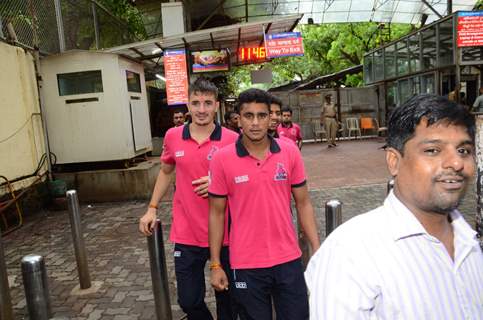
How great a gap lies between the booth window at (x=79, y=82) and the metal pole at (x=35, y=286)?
6542 mm

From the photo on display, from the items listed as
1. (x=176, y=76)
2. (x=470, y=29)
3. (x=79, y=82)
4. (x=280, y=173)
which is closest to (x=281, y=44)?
(x=176, y=76)

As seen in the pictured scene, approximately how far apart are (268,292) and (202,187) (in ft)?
2.81

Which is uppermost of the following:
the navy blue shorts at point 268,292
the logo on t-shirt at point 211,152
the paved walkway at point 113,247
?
the logo on t-shirt at point 211,152

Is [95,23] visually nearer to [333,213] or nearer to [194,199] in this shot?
[194,199]

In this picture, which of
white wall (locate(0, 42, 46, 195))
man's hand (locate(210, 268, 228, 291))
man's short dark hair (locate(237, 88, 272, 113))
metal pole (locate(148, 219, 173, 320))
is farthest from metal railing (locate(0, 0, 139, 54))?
man's hand (locate(210, 268, 228, 291))

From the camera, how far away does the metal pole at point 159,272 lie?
3219mm

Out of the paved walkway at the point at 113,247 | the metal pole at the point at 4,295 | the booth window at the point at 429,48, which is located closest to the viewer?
the metal pole at the point at 4,295

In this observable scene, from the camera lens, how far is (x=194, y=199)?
2.93 meters

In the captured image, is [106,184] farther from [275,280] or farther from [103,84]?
[275,280]

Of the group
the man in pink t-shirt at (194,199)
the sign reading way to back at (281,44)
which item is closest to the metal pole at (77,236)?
the man in pink t-shirt at (194,199)

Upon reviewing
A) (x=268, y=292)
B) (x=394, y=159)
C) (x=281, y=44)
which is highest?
(x=281, y=44)

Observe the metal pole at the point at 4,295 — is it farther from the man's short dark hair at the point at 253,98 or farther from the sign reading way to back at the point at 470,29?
the sign reading way to back at the point at 470,29

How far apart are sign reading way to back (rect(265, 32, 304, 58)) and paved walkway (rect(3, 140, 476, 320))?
12.5ft

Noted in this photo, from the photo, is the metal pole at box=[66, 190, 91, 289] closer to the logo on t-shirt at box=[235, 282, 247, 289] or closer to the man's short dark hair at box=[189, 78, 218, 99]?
the man's short dark hair at box=[189, 78, 218, 99]
